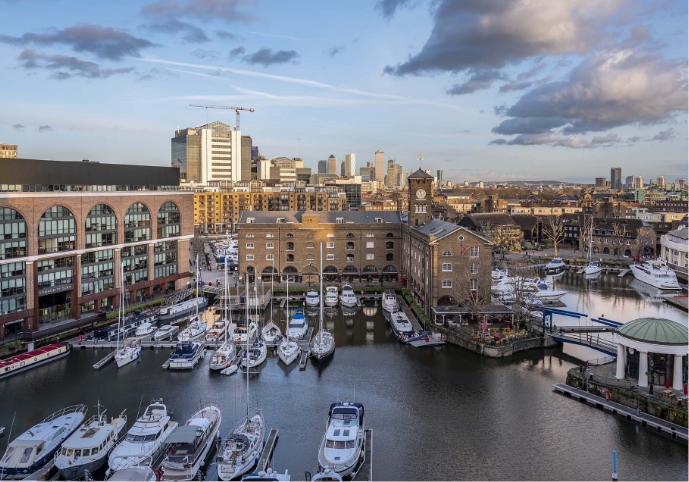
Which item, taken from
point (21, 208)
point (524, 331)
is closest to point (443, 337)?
point (524, 331)

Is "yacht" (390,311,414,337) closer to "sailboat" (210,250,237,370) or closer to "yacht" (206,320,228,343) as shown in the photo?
"sailboat" (210,250,237,370)

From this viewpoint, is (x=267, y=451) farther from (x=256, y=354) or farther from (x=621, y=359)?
(x=621, y=359)

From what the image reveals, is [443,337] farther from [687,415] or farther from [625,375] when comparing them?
[687,415]

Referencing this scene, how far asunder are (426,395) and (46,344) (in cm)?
2406

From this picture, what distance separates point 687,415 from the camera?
23422 millimetres

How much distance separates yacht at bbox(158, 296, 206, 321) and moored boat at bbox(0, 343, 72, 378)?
8538 mm

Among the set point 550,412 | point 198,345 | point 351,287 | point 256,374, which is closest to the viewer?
point 550,412

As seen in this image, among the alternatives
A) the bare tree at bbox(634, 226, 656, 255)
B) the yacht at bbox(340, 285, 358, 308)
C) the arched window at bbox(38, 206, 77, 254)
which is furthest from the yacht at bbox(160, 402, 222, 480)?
the bare tree at bbox(634, 226, 656, 255)

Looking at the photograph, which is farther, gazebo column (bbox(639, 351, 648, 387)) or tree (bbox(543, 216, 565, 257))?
tree (bbox(543, 216, 565, 257))

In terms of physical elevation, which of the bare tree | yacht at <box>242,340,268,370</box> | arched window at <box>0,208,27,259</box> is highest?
arched window at <box>0,208,27,259</box>

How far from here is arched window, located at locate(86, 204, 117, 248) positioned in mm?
42231

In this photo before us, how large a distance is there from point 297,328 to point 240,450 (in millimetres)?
18121

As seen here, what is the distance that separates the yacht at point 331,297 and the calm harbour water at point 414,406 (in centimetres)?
934

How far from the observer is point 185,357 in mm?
32875
